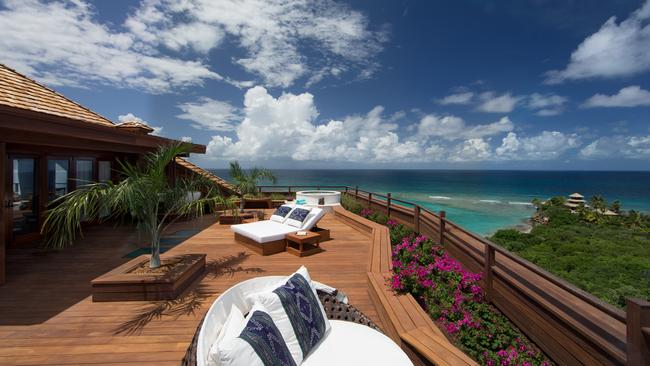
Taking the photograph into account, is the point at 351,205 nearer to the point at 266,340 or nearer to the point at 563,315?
the point at 563,315

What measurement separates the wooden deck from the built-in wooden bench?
9.7 inches

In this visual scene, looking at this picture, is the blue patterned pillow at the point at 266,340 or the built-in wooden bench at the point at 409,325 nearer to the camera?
the blue patterned pillow at the point at 266,340

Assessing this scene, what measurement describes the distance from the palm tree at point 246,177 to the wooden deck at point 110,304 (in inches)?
152

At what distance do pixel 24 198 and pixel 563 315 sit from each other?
8.80 meters

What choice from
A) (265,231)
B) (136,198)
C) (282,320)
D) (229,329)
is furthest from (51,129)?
(282,320)

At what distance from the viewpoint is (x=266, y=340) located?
1367 millimetres

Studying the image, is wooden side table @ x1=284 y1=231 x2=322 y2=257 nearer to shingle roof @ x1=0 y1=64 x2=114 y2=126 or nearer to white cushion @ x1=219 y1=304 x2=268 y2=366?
white cushion @ x1=219 y1=304 x2=268 y2=366

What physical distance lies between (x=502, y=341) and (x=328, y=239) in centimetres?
342

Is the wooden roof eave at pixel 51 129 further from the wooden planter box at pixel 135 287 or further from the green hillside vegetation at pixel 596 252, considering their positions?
the green hillside vegetation at pixel 596 252

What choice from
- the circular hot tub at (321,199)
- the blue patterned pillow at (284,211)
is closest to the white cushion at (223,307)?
the blue patterned pillow at (284,211)

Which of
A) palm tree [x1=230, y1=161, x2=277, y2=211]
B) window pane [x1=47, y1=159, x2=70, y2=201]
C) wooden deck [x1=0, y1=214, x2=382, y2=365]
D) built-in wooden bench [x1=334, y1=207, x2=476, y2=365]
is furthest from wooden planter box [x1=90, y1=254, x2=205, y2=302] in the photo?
palm tree [x1=230, y1=161, x2=277, y2=211]

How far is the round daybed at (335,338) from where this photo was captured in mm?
1399

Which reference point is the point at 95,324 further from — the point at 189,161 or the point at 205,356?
the point at 189,161

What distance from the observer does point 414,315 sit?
2311 mm
